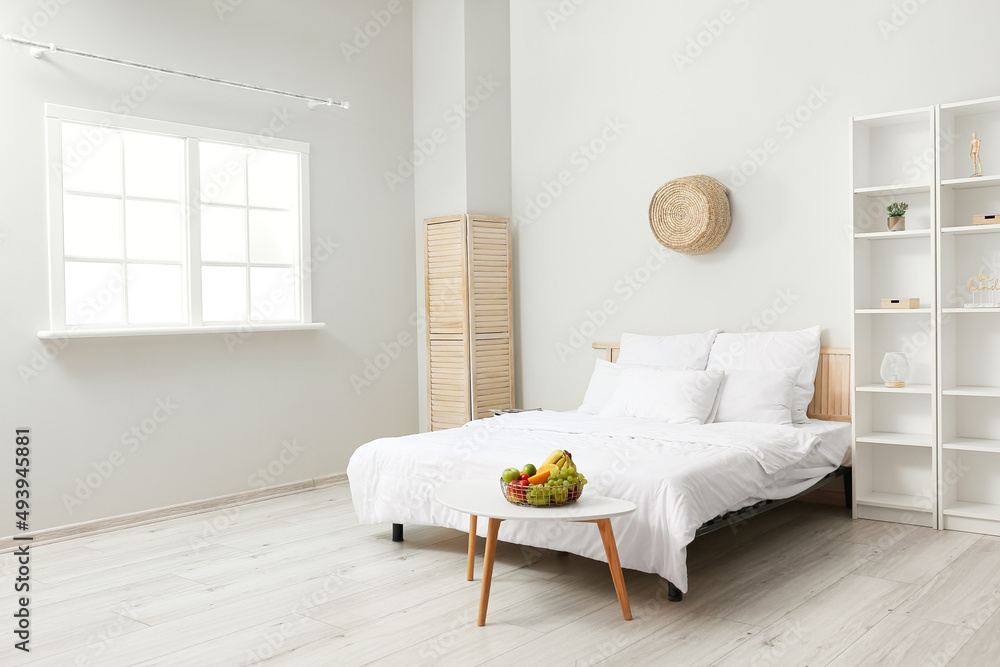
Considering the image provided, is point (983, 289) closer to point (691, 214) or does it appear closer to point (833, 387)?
point (833, 387)

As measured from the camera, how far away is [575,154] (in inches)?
224

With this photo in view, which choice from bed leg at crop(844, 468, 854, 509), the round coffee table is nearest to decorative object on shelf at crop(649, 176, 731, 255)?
bed leg at crop(844, 468, 854, 509)

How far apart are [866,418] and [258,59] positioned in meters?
4.10

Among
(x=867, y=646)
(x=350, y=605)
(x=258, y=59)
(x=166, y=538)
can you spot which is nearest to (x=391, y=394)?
(x=166, y=538)

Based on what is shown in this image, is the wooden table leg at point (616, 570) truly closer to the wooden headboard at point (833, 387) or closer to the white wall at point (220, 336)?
the wooden headboard at point (833, 387)

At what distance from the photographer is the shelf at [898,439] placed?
4033 mm

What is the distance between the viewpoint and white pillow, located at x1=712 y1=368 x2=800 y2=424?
13.9ft

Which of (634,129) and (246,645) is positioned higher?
(634,129)

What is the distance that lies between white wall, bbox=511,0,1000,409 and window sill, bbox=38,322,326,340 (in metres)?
1.74

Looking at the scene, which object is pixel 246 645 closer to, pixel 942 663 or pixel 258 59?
pixel 942 663

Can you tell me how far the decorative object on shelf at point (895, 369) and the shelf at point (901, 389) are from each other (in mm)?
37

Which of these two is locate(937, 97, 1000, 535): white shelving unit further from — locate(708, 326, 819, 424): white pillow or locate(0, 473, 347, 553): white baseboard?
locate(0, 473, 347, 553): white baseboard

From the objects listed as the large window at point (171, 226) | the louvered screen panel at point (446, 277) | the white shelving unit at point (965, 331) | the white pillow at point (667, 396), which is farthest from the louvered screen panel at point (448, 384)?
the white shelving unit at point (965, 331)

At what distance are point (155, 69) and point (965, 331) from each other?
14.6 ft
